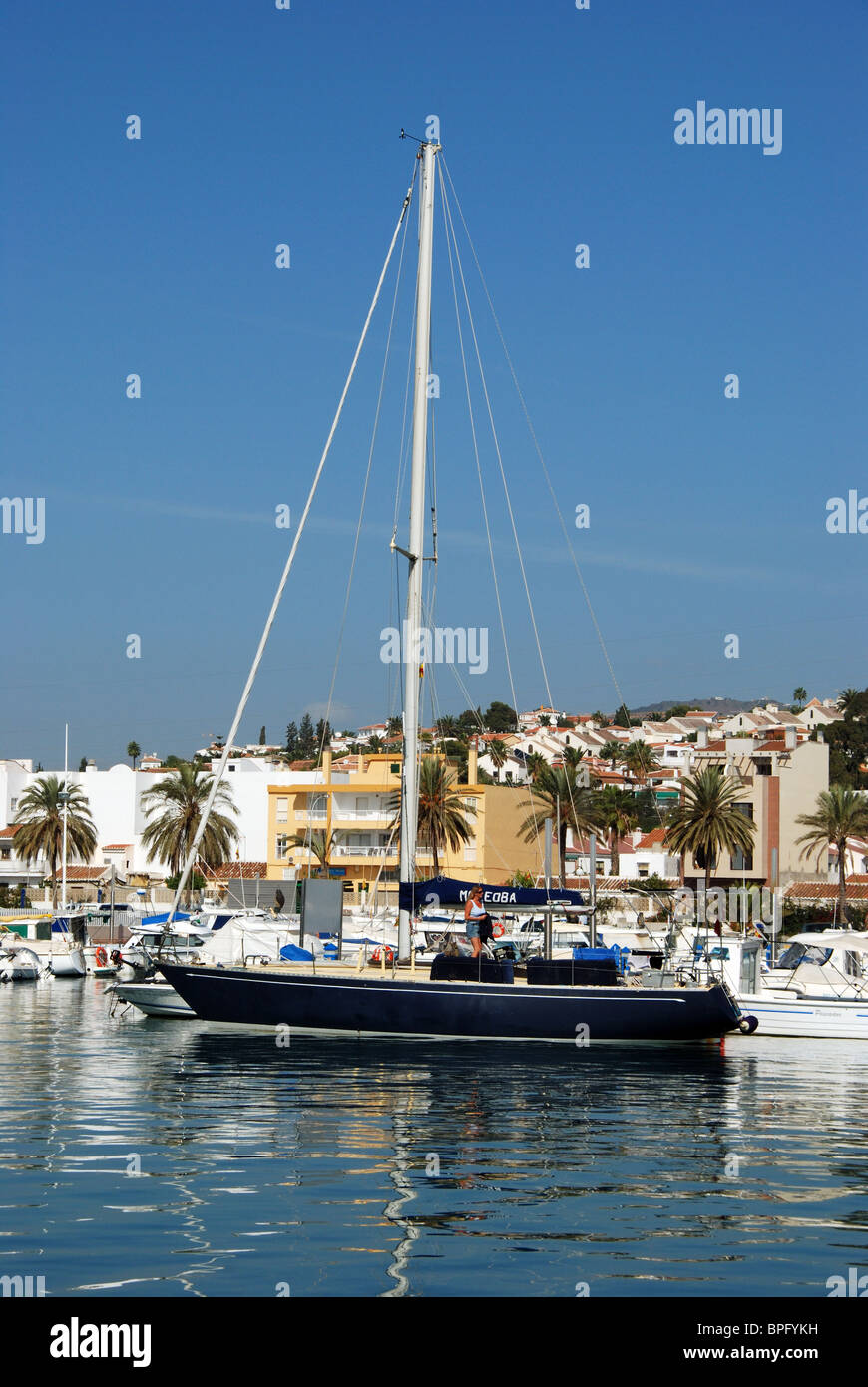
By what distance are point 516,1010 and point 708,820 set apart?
164ft

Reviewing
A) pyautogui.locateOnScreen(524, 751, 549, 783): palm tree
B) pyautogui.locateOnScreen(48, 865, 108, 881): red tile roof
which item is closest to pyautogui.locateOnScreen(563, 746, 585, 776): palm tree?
pyautogui.locateOnScreen(524, 751, 549, 783): palm tree

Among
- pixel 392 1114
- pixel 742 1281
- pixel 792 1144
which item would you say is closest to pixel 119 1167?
pixel 392 1114

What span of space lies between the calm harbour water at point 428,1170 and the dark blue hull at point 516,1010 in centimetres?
44

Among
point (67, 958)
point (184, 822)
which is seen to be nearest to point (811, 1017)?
point (67, 958)

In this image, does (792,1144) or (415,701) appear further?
(415,701)

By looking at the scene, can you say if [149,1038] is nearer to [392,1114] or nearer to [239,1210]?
[392,1114]

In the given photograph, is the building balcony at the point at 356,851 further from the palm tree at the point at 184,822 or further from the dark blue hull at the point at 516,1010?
the dark blue hull at the point at 516,1010

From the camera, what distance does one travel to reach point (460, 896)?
31.6 meters

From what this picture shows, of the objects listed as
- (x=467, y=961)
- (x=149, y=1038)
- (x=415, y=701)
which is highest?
(x=415, y=701)

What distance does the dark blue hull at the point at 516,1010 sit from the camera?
28.9 metres

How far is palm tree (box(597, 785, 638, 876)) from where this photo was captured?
84062mm

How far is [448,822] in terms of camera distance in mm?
76375
